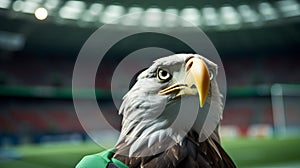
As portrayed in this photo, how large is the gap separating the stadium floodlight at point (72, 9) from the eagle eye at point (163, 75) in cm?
612

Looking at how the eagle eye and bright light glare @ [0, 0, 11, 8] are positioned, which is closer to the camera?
the eagle eye

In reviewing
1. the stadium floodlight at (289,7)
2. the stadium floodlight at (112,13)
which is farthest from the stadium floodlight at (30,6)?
the stadium floodlight at (289,7)

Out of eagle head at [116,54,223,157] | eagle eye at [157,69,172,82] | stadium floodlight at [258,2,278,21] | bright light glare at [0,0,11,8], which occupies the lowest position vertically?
eagle head at [116,54,223,157]

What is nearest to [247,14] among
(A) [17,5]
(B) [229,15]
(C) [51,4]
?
(B) [229,15]

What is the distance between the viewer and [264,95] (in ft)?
27.8

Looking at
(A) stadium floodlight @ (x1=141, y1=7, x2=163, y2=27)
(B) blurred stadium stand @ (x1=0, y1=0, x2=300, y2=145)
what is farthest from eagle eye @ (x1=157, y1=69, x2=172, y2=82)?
(B) blurred stadium stand @ (x1=0, y1=0, x2=300, y2=145)

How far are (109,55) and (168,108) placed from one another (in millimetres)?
5606

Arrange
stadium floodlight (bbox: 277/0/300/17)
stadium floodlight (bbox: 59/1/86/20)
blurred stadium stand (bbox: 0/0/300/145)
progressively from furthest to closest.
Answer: stadium floodlight (bbox: 277/0/300/17) < stadium floodlight (bbox: 59/1/86/20) < blurred stadium stand (bbox: 0/0/300/145)

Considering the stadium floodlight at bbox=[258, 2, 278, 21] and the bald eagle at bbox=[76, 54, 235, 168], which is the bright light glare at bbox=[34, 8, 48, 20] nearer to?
the stadium floodlight at bbox=[258, 2, 278, 21]

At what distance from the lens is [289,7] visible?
7090 millimetres

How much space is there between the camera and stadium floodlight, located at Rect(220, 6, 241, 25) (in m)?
7.06

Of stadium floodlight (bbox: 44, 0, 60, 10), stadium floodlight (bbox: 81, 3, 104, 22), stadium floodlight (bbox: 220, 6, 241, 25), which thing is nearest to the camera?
stadium floodlight (bbox: 44, 0, 60, 10)

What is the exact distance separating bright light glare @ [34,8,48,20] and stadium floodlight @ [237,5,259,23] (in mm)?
3703

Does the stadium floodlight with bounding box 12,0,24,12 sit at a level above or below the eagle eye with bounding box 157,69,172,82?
above
